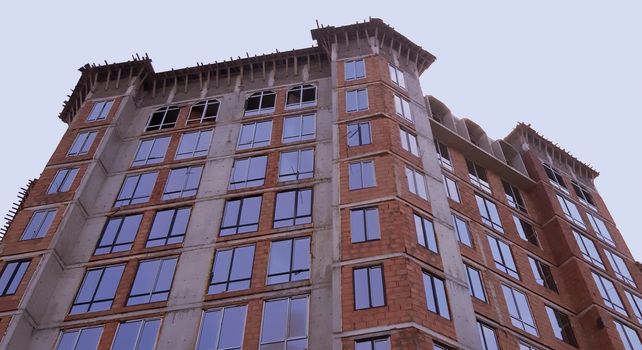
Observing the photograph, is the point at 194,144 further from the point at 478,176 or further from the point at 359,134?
the point at 478,176

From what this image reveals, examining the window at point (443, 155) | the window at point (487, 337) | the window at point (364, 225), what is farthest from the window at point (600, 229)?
the window at point (364, 225)

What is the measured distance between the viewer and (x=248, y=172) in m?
33.2

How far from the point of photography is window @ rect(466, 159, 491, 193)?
37469 mm

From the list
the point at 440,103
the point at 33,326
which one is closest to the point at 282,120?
the point at 440,103

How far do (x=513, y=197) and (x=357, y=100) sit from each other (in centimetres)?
1203

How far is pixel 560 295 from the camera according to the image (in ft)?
108

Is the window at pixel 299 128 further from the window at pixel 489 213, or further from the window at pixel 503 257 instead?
the window at pixel 503 257

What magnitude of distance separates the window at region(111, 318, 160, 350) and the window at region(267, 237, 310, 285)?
5052 millimetres

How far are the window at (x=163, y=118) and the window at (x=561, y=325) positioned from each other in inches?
933

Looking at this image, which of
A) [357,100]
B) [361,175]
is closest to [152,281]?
[361,175]

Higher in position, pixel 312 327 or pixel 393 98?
pixel 393 98

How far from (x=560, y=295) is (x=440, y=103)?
14320 millimetres

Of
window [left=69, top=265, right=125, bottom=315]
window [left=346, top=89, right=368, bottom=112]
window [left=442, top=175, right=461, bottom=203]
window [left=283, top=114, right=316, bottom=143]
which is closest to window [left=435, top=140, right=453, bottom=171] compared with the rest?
window [left=442, top=175, right=461, bottom=203]

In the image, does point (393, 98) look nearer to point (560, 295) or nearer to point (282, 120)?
point (282, 120)
